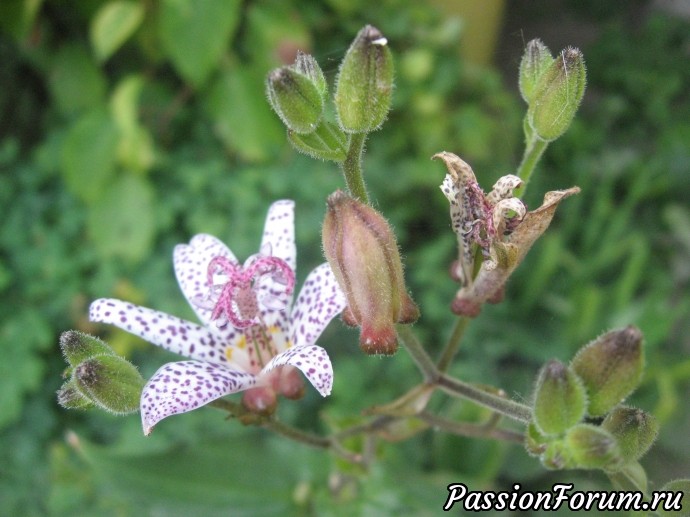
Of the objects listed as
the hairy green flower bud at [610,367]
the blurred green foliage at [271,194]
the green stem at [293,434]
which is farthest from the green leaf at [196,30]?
the hairy green flower bud at [610,367]

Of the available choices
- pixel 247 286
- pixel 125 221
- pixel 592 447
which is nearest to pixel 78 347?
pixel 247 286

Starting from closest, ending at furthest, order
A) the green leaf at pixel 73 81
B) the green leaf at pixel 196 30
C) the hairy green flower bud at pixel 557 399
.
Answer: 1. the hairy green flower bud at pixel 557 399
2. the green leaf at pixel 196 30
3. the green leaf at pixel 73 81

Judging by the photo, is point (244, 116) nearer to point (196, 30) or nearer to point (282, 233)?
point (196, 30)

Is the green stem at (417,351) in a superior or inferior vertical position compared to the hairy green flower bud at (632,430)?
superior

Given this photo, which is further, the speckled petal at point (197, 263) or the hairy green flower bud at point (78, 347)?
the speckled petal at point (197, 263)

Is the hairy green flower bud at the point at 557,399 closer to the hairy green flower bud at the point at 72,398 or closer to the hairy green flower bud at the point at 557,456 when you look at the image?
the hairy green flower bud at the point at 557,456

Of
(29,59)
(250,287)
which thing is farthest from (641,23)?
(250,287)

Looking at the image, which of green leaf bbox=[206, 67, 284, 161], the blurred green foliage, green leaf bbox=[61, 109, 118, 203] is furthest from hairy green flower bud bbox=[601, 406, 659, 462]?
green leaf bbox=[61, 109, 118, 203]
